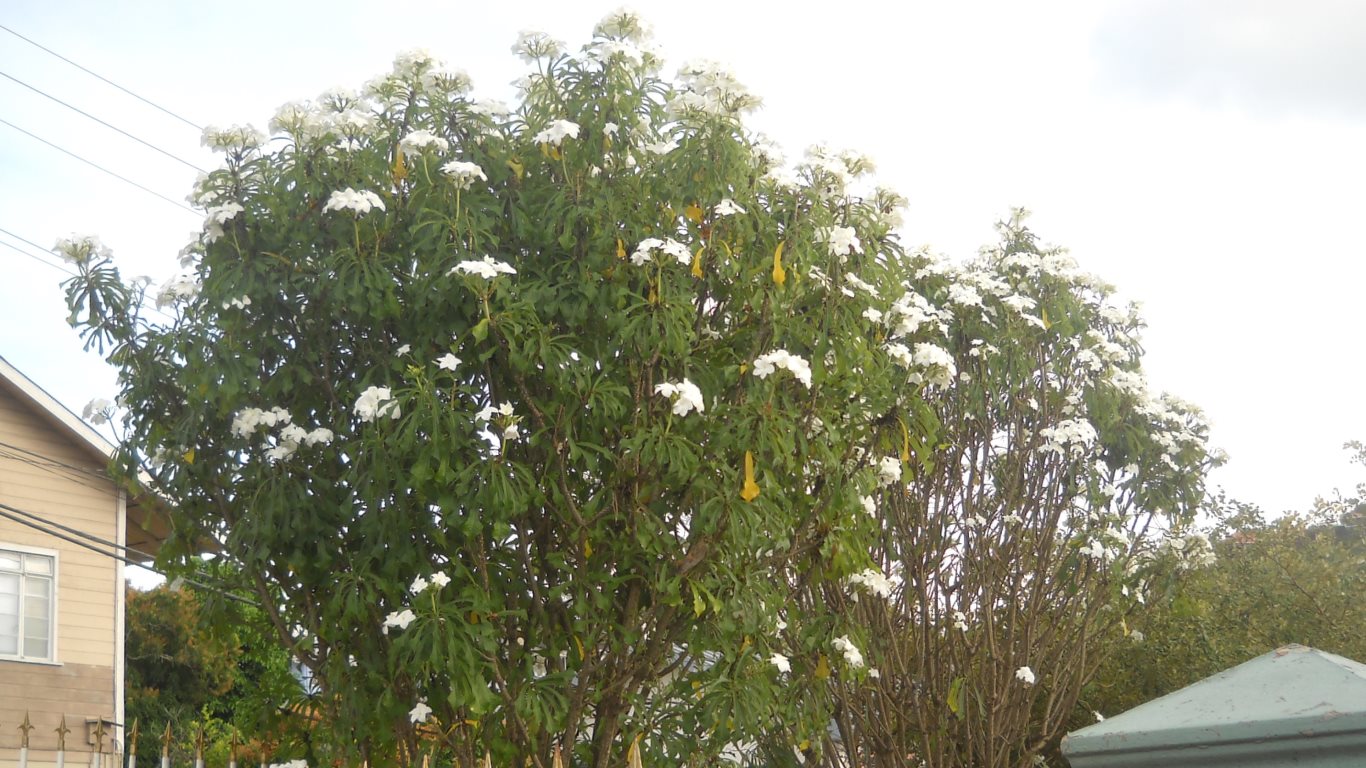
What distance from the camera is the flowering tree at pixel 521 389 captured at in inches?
234

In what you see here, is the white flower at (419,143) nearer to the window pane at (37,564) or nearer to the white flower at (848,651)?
the white flower at (848,651)

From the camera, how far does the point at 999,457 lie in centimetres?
997

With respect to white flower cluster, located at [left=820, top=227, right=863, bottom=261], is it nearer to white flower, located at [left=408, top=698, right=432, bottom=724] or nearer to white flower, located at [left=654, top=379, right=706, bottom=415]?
white flower, located at [left=654, top=379, right=706, bottom=415]

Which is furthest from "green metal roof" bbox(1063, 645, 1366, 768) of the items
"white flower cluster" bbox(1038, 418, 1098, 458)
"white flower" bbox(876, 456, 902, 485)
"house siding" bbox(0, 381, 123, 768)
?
"house siding" bbox(0, 381, 123, 768)

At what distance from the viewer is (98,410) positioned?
6.71 meters

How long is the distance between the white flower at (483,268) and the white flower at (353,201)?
20.8 inches

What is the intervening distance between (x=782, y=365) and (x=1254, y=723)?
4497mm

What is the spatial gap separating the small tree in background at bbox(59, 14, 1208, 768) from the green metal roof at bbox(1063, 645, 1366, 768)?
4232 mm

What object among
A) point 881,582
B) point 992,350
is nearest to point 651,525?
point 881,582

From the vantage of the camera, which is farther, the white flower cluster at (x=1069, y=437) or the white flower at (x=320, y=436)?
the white flower cluster at (x=1069, y=437)

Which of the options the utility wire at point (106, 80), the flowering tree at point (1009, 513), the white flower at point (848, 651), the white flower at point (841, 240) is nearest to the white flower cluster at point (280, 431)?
the white flower at point (841, 240)

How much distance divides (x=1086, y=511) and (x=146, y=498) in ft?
21.3

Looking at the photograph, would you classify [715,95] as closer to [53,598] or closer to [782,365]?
[782,365]

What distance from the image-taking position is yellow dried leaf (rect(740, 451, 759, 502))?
5902mm
